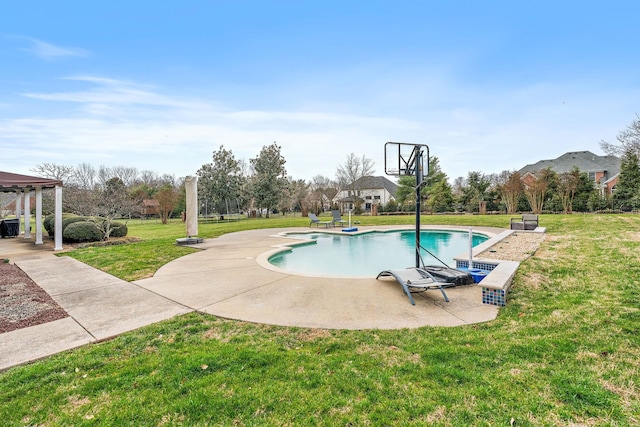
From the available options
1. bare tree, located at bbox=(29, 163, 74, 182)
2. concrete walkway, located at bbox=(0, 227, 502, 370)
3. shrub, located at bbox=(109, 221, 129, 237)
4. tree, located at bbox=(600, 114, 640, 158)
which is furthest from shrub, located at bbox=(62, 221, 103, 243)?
tree, located at bbox=(600, 114, 640, 158)

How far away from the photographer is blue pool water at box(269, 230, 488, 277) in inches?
299

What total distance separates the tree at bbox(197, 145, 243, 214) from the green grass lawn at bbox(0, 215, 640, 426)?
83.7 ft

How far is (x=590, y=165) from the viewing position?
33312mm

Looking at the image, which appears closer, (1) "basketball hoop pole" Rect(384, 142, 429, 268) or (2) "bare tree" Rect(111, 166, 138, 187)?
(1) "basketball hoop pole" Rect(384, 142, 429, 268)

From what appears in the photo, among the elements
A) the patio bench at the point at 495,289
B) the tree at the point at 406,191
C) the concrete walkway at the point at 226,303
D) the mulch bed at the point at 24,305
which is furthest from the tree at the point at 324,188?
the patio bench at the point at 495,289

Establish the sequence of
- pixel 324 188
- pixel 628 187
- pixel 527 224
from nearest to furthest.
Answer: pixel 527 224 → pixel 628 187 → pixel 324 188

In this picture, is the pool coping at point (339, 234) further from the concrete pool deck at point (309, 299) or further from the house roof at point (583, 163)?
the house roof at point (583, 163)

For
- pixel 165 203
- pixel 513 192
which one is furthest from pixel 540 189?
pixel 165 203

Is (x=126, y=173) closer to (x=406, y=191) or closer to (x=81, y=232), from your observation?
(x=81, y=232)

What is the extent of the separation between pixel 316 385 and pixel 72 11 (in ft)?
43.0

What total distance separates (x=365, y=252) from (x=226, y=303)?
6.42m

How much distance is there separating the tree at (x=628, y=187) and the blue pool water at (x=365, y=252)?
1430 centimetres

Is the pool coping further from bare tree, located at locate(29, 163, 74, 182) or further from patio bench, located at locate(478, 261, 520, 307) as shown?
bare tree, located at locate(29, 163, 74, 182)

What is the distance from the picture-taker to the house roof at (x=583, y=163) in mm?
32188
